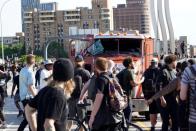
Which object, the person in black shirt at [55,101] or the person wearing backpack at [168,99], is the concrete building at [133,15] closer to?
A: the person wearing backpack at [168,99]

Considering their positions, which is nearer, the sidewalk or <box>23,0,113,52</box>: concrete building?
the sidewalk

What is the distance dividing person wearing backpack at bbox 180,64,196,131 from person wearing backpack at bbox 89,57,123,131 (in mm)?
1293

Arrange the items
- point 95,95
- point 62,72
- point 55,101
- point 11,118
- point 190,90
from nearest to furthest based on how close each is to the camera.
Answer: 1. point 55,101
2. point 62,72
3. point 190,90
4. point 95,95
5. point 11,118

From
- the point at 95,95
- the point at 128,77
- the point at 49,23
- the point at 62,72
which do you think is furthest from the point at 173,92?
the point at 49,23

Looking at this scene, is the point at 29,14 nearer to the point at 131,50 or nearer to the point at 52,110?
the point at 131,50

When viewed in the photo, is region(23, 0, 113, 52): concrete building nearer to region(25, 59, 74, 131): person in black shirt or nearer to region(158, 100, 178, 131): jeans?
region(158, 100, 178, 131): jeans

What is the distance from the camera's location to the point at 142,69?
1714 centimetres

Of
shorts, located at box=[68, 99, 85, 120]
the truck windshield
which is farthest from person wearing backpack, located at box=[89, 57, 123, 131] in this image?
the truck windshield

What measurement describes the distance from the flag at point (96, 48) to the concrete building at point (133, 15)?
11411 cm

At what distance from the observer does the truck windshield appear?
17844 mm

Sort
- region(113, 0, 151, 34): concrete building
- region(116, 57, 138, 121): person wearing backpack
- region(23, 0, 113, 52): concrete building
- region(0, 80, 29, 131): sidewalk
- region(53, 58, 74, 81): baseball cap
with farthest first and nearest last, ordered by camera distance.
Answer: region(23, 0, 113, 52): concrete building → region(113, 0, 151, 34): concrete building → region(0, 80, 29, 131): sidewalk → region(116, 57, 138, 121): person wearing backpack → region(53, 58, 74, 81): baseball cap

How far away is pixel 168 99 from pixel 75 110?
1.88 meters

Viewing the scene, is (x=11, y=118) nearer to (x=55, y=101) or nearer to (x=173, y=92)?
(x=173, y=92)

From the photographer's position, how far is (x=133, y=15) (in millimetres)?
134000
